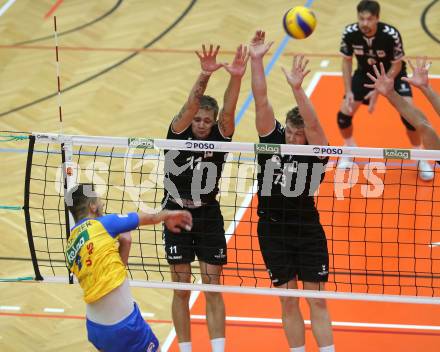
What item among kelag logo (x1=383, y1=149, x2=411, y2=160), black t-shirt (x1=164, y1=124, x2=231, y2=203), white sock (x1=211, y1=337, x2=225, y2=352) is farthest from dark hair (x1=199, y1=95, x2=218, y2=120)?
white sock (x1=211, y1=337, x2=225, y2=352)

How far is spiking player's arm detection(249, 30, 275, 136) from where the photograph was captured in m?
8.28

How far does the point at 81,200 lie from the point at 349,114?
6052 mm

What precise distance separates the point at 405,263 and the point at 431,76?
16.8ft

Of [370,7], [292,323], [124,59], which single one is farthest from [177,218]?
[124,59]

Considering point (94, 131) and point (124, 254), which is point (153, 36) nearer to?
point (94, 131)

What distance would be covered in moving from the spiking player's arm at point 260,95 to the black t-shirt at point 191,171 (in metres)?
0.41

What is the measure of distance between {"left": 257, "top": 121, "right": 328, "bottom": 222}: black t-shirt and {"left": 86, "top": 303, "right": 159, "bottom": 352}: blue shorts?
5.53ft

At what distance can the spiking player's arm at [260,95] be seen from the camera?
828 centimetres

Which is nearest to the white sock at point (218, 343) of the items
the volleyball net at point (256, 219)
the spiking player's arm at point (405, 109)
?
the volleyball net at point (256, 219)

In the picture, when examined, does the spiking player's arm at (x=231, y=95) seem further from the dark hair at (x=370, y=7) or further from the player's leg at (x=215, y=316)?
the dark hair at (x=370, y=7)

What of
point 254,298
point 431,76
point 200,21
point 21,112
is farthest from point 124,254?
point 200,21

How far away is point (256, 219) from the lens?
11.8 metres

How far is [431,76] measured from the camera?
15.0m

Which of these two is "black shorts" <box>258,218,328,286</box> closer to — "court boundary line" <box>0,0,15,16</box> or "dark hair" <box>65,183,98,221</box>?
"dark hair" <box>65,183,98,221</box>
